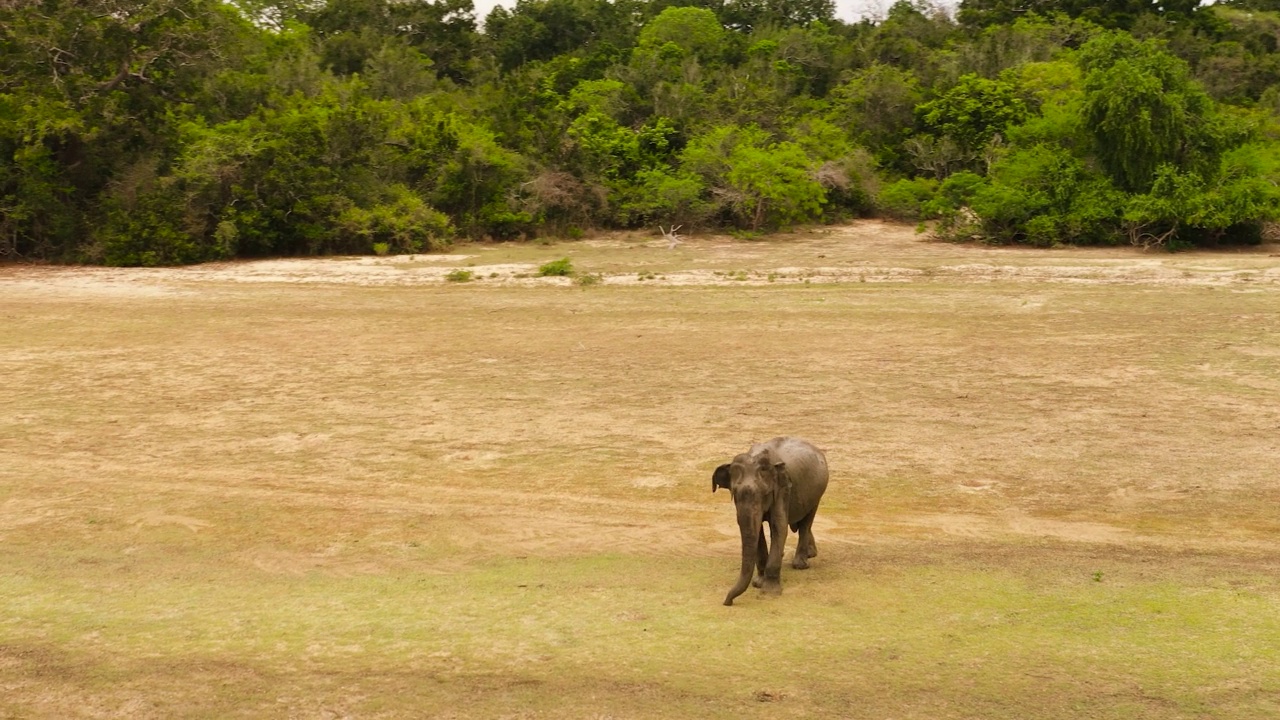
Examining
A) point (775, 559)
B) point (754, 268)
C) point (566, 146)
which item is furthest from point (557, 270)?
Answer: point (775, 559)

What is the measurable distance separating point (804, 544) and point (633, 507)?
86.4 inches

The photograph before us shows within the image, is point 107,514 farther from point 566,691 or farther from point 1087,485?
point 1087,485

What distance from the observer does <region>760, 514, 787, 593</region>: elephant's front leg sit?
8.07 meters

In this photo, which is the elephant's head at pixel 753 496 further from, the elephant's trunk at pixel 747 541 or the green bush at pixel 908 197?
the green bush at pixel 908 197

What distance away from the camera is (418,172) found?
109 feet

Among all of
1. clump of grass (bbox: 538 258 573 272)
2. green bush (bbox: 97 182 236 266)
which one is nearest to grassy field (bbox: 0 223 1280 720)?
clump of grass (bbox: 538 258 573 272)

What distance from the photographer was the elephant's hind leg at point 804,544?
28.5 feet

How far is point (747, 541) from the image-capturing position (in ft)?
25.7

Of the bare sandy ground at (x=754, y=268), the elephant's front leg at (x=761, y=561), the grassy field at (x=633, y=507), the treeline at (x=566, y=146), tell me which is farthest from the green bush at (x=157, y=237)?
the elephant's front leg at (x=761, y=561)

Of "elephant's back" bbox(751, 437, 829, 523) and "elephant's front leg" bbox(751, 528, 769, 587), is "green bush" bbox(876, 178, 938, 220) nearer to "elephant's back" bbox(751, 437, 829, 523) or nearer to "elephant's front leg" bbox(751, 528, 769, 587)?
"elephant's back" bbox(751, 437, 829, 523)

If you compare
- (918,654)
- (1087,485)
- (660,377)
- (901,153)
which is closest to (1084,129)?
(901,153)

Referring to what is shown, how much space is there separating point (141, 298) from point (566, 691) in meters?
19.2

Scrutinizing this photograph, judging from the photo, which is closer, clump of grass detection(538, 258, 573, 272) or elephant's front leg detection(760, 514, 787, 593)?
elephant's front leg detection(760, 514, 787, 593)

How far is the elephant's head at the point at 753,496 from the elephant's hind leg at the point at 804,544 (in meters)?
0.58
